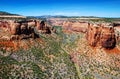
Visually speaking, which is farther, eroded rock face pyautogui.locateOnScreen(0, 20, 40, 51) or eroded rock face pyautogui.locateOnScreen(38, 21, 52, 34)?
eroded rock face pyautogui.locateOnScreen(38, 21, 52, 34)

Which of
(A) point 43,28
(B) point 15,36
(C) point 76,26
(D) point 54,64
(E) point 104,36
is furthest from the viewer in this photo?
(C) point 76,26

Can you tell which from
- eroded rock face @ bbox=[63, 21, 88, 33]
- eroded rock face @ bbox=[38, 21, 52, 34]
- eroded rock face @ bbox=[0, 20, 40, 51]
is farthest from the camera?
eroded rock face @ bbox=[63, 21, 88, 33]

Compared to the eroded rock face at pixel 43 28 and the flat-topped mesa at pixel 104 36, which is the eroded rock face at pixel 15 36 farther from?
the eroded rock face at pixel 43 28

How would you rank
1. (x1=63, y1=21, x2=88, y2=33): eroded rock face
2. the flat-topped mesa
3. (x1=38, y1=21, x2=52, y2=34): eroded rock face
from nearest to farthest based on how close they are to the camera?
the flat-topped mesa → (x1=38, y1=21, x2=52, y2=34): eroded rock face → (x1=63, y1=21, x2=88, y2=33): eroded rock face

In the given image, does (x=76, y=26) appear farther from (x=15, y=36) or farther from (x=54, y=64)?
(x=54, y=64)

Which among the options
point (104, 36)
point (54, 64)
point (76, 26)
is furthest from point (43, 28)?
point (54, 64)

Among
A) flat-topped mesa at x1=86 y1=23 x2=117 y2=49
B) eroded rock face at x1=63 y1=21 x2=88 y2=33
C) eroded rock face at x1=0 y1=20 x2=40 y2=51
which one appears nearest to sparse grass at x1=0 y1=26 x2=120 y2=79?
eroded rock face at x1=0 y1=20 x2=40 y2=51

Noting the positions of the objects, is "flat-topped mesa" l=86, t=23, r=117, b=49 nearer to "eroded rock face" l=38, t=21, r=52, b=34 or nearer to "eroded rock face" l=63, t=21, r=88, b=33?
"eroded rock face" l=38, t=21, r=52, b=34

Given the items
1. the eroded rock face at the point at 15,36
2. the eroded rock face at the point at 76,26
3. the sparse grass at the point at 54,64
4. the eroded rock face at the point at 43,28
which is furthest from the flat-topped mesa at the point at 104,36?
the eroded rock face at the point at 76,26

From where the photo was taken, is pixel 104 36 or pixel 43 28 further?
pixel 43 28
